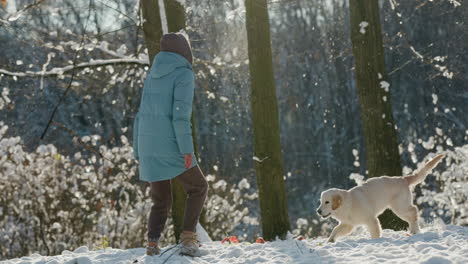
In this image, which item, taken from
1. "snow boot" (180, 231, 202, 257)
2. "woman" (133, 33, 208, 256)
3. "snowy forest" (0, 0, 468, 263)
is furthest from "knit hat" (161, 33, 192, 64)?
"snow boot" (180, 231, 202, 257)

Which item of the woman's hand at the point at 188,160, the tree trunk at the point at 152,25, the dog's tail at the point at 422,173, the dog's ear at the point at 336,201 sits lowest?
the dog's ear at the point at 336,201

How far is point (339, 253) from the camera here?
4.73 metres

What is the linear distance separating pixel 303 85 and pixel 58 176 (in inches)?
885

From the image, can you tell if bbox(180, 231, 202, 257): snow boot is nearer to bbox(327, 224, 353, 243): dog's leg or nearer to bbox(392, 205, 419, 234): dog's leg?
bbox(327, 224, 353, 243): dog's leg

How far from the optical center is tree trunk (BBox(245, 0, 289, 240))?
672 centimetres

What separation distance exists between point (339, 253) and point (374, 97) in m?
3.06

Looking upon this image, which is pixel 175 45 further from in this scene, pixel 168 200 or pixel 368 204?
pixel 368 204

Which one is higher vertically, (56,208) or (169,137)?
(169,137)

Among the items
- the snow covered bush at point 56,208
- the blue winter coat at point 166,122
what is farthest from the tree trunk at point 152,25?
the blue winter coat at point 166,122

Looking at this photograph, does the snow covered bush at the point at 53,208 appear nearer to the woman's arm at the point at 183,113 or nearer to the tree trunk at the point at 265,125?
the tree trunk at the point at 265,125

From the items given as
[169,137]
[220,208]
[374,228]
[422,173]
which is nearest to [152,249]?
[169,137]

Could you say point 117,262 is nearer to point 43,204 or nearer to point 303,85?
point 43,204

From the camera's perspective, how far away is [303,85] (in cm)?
3052

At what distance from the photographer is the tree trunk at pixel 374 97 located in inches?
284
